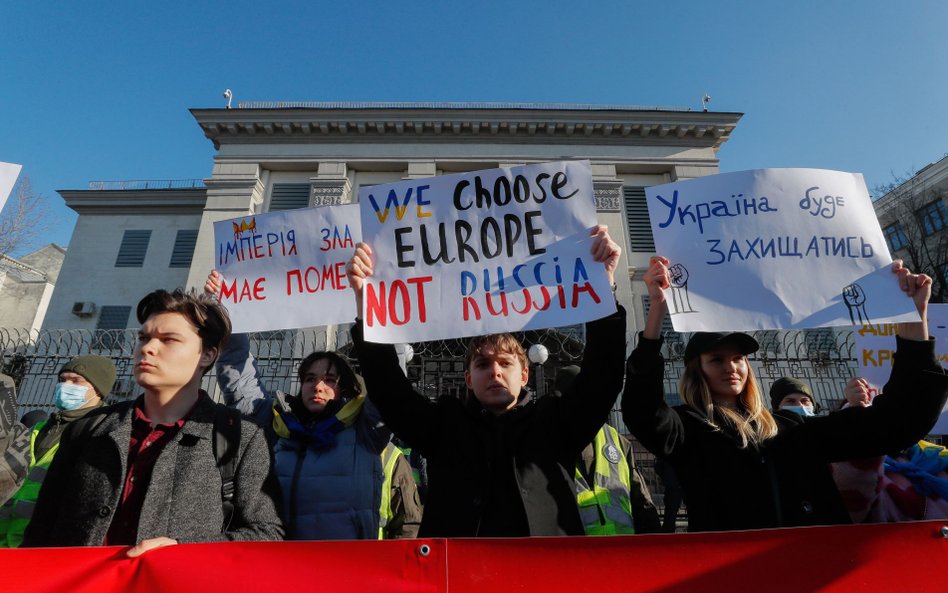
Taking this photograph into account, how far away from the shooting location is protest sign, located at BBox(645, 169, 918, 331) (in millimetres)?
2658

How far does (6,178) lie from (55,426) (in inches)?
70.2

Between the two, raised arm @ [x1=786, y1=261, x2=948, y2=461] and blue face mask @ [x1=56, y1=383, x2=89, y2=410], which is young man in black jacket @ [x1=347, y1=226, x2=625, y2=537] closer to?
raised arm @ [x1=786, y1=261, x2=948, y2=461]

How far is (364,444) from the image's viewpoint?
314 centimetres

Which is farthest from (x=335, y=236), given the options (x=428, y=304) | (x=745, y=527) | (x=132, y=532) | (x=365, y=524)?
(x=745, y=527)

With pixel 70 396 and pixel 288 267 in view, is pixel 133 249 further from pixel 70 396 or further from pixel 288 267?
pixel 288 267

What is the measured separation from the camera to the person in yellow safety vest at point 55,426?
107 inches

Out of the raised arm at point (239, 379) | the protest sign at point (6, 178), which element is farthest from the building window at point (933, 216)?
the protest sign at point (6, 178)

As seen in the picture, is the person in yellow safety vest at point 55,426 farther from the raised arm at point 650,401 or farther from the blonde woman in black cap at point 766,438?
the blonde woman in black cap at point 766,438

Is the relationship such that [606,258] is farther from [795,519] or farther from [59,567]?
[59,567]

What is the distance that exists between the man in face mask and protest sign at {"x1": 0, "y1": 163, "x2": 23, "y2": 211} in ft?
19.1

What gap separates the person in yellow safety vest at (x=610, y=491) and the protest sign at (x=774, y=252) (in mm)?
1024

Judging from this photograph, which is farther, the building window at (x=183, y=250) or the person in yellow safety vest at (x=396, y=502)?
the building window at (x=183, y=250)

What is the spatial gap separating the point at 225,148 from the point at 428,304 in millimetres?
20028

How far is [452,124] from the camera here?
64.6 feet
